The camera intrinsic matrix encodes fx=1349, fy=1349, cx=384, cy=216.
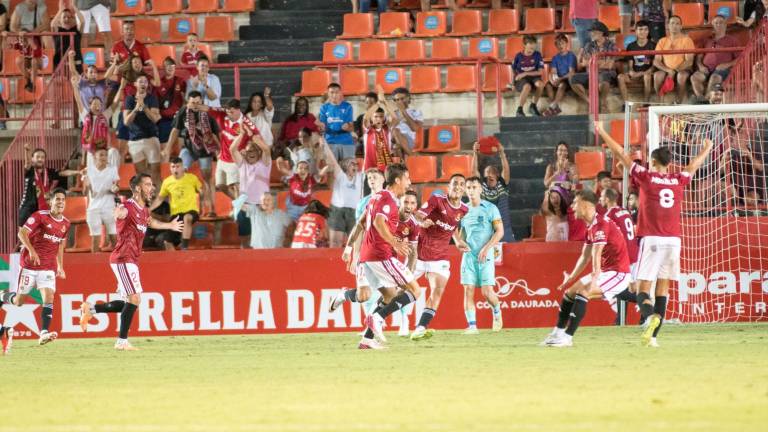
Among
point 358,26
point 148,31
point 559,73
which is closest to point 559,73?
point 559,73

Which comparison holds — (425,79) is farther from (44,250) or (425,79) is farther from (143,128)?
(44,250)

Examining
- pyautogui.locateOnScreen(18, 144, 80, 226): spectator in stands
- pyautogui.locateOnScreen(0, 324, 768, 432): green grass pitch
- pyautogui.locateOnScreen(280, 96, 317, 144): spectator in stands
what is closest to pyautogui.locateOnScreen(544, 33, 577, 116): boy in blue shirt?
pyautogui.locateOnScreen(280, 96, 317, 144): spectator in stands

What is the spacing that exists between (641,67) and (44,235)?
33.1 ft

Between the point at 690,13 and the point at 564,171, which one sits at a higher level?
the point at 690,13

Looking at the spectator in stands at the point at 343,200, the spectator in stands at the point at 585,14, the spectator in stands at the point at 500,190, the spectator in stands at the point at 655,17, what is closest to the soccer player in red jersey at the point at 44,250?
the spectator in stands at the point at 343,200

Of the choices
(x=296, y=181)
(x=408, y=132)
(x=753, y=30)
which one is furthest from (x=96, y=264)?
(x=753, y=30)

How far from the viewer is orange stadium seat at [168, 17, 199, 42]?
26141 mm

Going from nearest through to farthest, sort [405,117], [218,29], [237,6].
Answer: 1. [405,117]
2. [218,29]
3. [237,6]

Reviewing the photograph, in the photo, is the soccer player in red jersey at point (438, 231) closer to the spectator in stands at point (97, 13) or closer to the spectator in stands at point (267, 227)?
the spectator in stands at point (267, 227)

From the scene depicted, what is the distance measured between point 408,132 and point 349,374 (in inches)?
415

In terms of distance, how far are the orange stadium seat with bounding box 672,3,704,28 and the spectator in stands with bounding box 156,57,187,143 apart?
28.4 ft

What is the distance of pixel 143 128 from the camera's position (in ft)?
72.7

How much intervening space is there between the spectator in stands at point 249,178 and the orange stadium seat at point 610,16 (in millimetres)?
6834

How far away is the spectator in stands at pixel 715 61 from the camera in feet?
70.6
